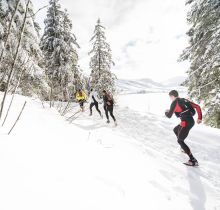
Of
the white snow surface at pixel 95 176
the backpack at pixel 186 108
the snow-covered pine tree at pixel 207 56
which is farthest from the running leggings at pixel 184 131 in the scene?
the snow-covered pine tree at pixel 207 56

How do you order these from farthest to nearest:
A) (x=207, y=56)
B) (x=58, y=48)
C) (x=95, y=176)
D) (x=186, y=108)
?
(x=58, y=48), (x=207, y=56), (x=186, y=108), (x=95, y=176)

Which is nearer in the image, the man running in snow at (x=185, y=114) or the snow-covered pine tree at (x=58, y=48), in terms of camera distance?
the man running in snow at (x=185, y=114)

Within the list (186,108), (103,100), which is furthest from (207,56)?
(186,108)

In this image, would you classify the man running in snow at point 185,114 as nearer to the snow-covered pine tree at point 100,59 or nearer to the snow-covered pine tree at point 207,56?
the snow-covered pine tree at point 207,56

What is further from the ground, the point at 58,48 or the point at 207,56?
the point at 58,48

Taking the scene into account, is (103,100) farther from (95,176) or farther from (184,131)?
(95,176)

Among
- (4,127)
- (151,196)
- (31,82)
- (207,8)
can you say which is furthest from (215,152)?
(31,82)

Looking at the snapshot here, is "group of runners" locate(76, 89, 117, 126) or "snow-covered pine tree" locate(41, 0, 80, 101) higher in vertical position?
"snow-covered pine tree" locate(41, 0, 80, 101)

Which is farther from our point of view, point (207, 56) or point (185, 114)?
point (207, 56)

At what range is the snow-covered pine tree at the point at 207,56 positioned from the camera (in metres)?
10.4

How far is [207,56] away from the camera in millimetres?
10930

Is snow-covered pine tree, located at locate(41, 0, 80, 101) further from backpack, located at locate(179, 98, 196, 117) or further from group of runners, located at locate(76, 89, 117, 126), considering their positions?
backpack, located at locate(179, 98, 196, 117)

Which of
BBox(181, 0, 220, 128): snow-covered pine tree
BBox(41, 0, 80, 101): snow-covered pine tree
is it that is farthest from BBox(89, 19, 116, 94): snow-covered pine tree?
BBox(181, 0, 220, 128): snow-covered pine tree

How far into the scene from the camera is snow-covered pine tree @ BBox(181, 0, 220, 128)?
34.0ft
